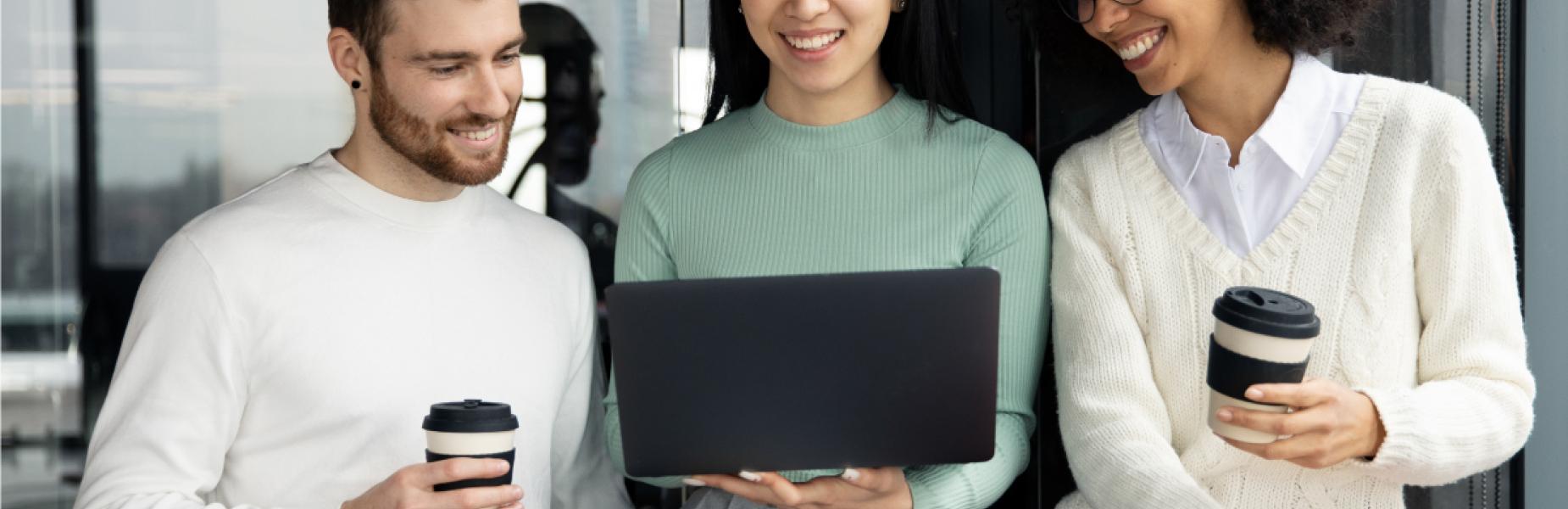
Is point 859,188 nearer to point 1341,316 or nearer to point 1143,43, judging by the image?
point 1143,43

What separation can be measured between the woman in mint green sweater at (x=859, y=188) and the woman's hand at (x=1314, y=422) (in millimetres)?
450

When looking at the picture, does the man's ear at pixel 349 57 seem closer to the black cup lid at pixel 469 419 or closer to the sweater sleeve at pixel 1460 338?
the black cup lid at pixel 469 419

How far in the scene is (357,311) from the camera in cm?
205

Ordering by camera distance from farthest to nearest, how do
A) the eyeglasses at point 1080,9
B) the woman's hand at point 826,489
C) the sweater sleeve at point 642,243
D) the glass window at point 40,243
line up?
the glass window at point 40,243
the sweater sleeve at point 642,243
the eyeglasses at point 1080,9
the woman's hand at point 826,489

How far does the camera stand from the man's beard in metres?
2.07

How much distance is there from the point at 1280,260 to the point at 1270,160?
151mm

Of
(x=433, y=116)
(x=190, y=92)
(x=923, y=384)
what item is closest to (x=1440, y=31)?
(x=923, y=384)

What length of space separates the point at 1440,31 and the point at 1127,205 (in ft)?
2.06

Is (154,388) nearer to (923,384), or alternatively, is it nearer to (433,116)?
(433,116)

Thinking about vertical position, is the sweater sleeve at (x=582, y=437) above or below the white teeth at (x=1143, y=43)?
below

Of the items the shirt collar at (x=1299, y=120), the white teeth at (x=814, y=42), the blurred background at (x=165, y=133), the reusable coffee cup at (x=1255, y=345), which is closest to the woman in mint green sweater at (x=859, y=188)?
the white teeth at (x=814, y=42)

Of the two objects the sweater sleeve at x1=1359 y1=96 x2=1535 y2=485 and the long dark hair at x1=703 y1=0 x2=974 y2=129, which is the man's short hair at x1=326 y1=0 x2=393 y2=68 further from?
the sweater sleeve at x1=1359 y1=96 x2=1535 y2=485

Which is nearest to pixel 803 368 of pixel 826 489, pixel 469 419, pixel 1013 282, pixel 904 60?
pixel 826 489

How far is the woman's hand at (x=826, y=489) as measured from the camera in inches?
69.4
